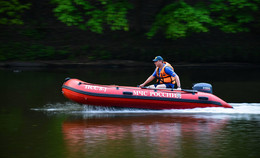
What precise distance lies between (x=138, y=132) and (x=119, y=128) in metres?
0.57

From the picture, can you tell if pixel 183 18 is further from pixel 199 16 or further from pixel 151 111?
pixel 151 111

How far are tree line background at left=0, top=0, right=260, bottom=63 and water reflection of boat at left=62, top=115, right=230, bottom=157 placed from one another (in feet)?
35.0

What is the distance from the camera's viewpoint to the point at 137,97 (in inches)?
452

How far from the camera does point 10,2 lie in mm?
23844

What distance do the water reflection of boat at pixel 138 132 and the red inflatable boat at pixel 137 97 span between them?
2.05 ft

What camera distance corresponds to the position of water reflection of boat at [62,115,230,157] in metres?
8.09

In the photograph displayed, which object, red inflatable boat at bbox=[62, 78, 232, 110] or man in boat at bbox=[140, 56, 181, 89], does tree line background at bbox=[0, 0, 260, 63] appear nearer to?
man in boat at bbox=[140, 56, 181, 89]

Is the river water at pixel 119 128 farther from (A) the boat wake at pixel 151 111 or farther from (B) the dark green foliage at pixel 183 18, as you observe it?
(B) the dark green foliage at pixel 183 18

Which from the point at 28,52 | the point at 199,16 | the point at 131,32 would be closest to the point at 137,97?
the point at 199,16

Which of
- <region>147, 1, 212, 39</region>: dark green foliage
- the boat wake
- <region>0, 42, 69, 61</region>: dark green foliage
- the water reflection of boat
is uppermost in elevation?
<region>147, 1, 212, 39</region>: dark green foliage

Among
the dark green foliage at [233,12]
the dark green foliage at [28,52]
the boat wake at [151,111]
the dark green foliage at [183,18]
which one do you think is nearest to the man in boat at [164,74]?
the boat wake at [151,111]

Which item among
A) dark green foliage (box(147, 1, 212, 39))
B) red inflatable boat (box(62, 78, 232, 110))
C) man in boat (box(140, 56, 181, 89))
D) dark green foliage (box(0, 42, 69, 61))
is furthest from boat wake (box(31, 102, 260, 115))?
dark green foliage (box(0, 42, 69, 61))

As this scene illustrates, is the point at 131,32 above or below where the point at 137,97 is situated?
above

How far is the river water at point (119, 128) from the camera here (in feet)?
25.6
